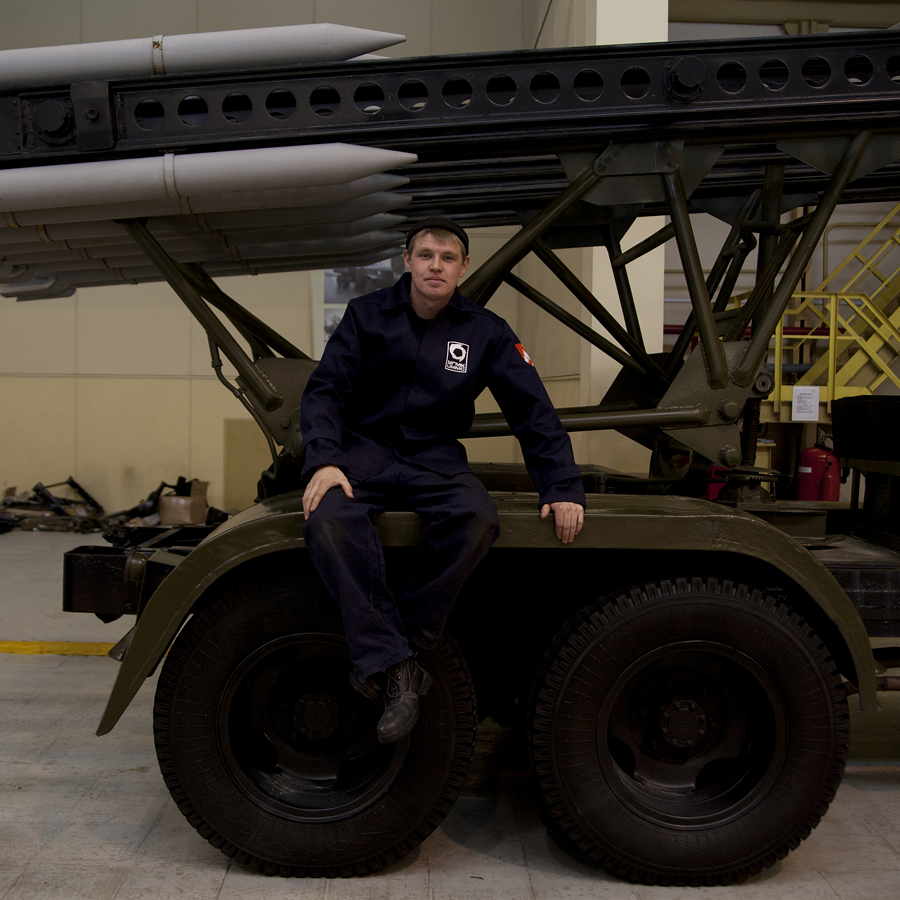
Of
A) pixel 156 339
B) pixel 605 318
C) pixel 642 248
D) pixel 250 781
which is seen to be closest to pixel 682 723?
pixel 250 781

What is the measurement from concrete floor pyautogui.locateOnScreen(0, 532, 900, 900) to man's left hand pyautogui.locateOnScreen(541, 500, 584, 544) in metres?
1.10

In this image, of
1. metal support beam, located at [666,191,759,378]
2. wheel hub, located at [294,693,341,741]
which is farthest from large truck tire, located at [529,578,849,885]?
metal support beam, located at [666,191,759,378]

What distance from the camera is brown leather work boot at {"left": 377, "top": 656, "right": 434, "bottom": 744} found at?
2.12 meters

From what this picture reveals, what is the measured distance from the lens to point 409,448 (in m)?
2.44

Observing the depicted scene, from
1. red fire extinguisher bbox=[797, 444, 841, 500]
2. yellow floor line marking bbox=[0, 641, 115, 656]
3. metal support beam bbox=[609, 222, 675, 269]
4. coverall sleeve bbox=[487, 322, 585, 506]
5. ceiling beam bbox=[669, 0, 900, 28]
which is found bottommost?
yellow floor line marking bbox=[0, 641, 115, 656]

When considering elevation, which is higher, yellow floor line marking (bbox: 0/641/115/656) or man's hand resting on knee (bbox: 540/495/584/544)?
man's hand resting on knee (bbox: 540/495/584/544)

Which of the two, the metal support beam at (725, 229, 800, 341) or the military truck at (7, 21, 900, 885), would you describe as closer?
the military truck at (7, 21, 900, 885)

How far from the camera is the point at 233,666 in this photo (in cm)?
238

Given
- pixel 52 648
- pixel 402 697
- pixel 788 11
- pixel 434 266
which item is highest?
pixel 788 11

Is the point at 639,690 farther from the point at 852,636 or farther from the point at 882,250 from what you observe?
the point at 882,250

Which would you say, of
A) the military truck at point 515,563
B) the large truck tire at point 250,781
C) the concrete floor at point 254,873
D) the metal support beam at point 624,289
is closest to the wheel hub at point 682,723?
the military truck at point 515,563

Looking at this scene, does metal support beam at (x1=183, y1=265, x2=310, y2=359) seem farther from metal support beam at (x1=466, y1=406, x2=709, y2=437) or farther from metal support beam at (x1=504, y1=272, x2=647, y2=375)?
metal support beam at (x1=504, y1=272, x2=647, y2=375)

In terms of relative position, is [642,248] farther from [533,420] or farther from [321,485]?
[321,485]

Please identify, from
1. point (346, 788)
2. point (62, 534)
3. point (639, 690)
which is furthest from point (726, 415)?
point (62, 534)
